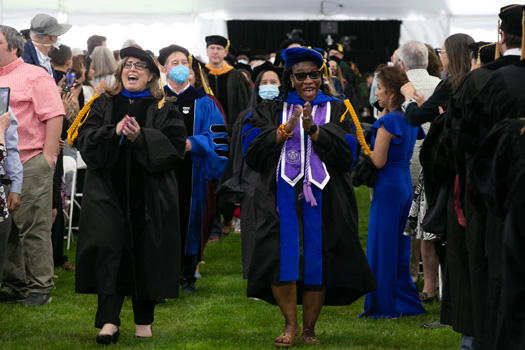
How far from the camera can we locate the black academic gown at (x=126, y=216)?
6059 mm

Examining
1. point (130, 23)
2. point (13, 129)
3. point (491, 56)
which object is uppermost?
point (130, 23)

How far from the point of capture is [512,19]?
4309 mm

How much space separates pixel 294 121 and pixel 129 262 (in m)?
1.51

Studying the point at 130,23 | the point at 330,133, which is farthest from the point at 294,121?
the point at 130,23

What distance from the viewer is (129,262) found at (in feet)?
20.1

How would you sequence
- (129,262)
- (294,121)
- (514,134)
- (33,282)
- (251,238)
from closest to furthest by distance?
(514,134) → (294,121) → (129,262) → (251,238) → (33,282)

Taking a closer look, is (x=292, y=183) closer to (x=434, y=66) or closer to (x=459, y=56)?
(x=459, y=56)

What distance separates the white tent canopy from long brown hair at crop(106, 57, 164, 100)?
14.3 m

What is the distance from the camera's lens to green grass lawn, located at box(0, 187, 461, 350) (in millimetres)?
6203

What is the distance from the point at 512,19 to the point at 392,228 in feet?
10.2

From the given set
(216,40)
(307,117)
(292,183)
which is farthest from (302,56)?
(216,40)

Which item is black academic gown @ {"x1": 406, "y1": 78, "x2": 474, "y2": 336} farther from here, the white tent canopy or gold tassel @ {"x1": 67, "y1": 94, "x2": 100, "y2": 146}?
the white tent canopy

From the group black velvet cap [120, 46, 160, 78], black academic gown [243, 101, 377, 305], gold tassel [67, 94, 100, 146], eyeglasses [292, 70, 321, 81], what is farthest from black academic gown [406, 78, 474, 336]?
gold tassel [67, 94, 100, 146]

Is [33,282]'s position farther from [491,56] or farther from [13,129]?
[491,56]
